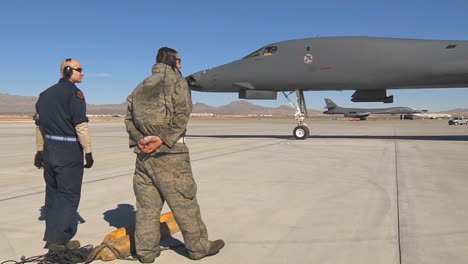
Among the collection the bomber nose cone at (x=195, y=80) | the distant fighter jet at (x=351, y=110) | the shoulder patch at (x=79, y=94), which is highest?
the bomber nose cone at (x=195, y=80)

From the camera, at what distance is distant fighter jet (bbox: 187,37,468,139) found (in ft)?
49.1

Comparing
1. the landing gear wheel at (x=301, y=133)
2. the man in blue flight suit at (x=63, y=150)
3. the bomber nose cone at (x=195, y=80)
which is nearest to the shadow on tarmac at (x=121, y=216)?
the man in blue flight suit at (x=63, y=150)

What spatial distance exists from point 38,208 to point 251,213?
2.82 m

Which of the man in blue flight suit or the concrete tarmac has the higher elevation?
the man in blue flight suit

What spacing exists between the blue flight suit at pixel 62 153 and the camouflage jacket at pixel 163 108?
69cm

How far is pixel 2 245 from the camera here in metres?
3.99

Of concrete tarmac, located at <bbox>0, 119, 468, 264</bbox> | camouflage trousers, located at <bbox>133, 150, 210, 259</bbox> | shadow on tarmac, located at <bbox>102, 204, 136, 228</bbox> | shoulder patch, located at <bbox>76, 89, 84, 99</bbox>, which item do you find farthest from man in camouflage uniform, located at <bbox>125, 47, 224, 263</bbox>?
Result: shadow on tarmac, located at <bbox>102, 204, 136, 228</bbox>

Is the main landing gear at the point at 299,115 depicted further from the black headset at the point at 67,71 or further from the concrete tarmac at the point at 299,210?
the black headset at the point at 67,71

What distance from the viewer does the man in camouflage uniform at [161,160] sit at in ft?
11.7

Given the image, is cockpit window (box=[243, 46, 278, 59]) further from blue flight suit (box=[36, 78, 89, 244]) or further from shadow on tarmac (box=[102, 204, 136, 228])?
blue flight suit (box=[36, 78, 89, 244])

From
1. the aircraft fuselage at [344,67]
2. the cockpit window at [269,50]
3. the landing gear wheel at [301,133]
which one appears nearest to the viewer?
the aircraft fuselage at [344,67]

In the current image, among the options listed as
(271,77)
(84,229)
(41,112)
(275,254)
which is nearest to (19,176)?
(84,229)

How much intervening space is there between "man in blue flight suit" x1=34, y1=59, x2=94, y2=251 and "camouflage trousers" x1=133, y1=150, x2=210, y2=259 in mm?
664

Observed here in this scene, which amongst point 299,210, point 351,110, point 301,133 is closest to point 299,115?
point 301,133
